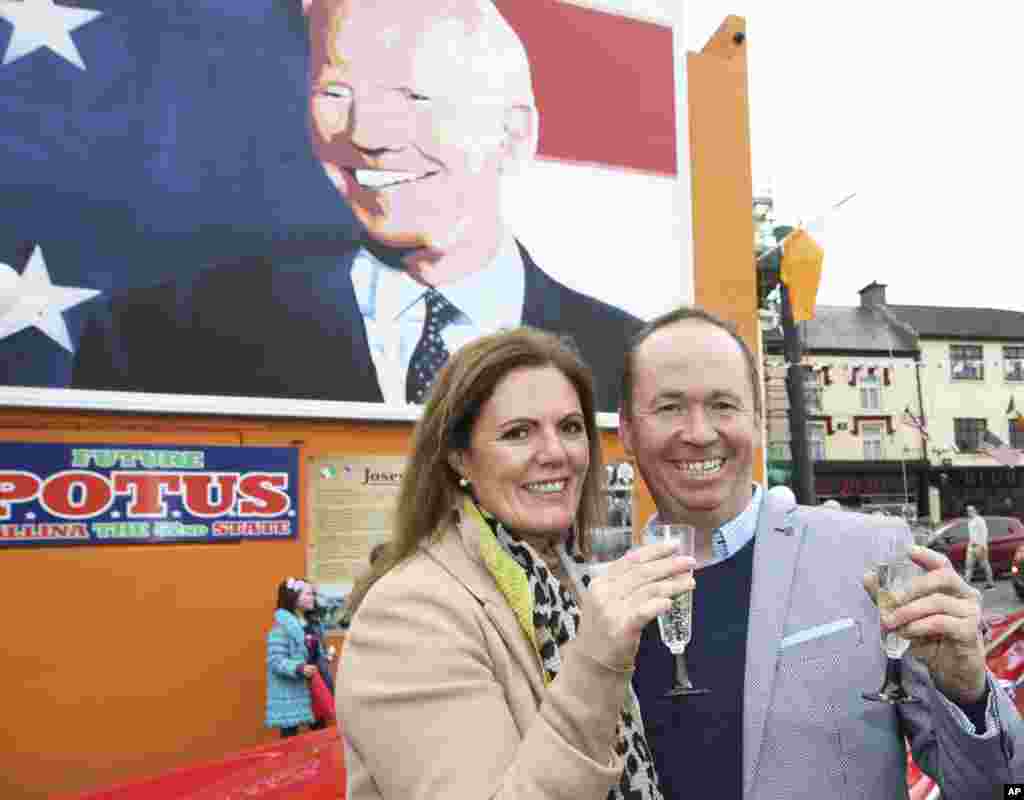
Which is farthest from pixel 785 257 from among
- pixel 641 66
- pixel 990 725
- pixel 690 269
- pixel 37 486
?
pixel 990 725

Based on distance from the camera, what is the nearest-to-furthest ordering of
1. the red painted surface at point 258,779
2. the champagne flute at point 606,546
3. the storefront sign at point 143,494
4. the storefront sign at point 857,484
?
the champagne flute at point 606,546 < the red painted surface at point 258,779 < the storefront sign at point 143,494 < the storefront sign at point 857,484

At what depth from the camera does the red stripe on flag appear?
862cm

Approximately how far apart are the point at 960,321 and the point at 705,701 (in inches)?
1658

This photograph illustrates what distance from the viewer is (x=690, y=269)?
29.8 ft

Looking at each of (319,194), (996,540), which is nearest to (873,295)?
(996,540)

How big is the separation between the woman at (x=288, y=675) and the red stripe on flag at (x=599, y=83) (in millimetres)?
5418

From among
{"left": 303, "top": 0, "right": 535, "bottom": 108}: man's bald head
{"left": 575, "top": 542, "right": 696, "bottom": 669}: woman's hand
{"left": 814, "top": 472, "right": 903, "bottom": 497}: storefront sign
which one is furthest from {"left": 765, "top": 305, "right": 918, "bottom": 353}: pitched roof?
{"left": 575, "top": 542, "right": 696, "bottom": 669}: woman's hand

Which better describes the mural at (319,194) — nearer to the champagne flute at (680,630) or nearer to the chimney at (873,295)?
the champagne flute at (680,630)

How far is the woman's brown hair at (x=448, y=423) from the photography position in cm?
186

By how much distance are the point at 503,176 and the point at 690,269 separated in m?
2.41

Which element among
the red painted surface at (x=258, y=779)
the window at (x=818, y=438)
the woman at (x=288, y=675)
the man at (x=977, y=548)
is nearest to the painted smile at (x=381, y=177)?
the woman at (x=288, y=675)

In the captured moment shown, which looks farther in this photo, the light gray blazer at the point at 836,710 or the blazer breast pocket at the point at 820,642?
the blazer breast pocket at the point at 820,642

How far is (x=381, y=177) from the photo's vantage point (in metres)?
7.80

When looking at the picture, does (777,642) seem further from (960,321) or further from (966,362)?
(960,321)
